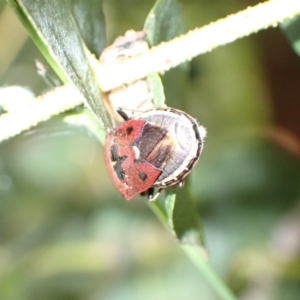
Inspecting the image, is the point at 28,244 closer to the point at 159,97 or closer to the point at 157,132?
the point at 157,132

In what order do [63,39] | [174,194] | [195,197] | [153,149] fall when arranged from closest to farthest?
[63,39] → [174,194] → [153,149] → [195,197]

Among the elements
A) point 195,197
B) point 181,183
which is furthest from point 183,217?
point 195,197

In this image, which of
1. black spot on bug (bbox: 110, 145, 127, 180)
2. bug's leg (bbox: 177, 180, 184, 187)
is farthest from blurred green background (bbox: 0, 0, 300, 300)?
bug's leg (bbox: 177, 180, 184, 187)

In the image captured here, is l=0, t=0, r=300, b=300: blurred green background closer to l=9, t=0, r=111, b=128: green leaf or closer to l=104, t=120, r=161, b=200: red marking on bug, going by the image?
l=104, t=120, r=161, b=200: red marking on bug

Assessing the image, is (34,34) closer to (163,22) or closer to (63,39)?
(63,39)

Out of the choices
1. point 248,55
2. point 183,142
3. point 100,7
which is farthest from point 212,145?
point 100,7

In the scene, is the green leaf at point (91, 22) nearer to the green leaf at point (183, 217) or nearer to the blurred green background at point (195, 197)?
the green leaf at point (183, 217)

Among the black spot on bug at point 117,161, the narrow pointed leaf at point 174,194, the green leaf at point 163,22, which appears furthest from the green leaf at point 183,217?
the green leaf at point 163,22
